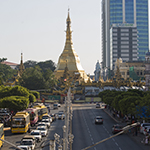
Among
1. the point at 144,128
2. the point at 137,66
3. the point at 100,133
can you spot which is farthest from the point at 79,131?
the point at 137,66

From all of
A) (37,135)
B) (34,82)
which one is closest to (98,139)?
(37,135)

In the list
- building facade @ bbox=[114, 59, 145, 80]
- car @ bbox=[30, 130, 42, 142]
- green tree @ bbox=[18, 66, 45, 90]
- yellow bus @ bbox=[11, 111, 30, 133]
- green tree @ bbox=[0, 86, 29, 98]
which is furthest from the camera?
building facade @ bbox=[114, 59, 145, 80]

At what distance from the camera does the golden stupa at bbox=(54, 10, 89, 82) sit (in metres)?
132

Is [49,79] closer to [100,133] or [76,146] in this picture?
[100,133]

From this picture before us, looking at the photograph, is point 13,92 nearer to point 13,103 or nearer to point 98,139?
point 13,103

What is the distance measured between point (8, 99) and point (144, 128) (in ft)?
75.6

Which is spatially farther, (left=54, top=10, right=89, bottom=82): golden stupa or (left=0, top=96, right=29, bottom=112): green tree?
(left=54, top=10, right=89, bottom=82): golden stupa

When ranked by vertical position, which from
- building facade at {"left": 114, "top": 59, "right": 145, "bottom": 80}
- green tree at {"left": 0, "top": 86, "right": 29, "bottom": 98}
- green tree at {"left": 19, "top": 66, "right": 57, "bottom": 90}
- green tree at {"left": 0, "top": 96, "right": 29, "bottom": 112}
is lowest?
Result: green tree at {"left": 0, "top": 96, "right": 29, "bottom": 112}

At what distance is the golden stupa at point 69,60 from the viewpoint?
131625 mm

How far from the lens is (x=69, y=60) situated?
443 ft

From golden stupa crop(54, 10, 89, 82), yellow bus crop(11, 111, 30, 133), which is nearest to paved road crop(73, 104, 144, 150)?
yellow bus crop(11, 111, 30, 133)

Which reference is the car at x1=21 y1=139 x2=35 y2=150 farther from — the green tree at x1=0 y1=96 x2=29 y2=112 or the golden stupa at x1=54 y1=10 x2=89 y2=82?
the golden stupa at x1=54 y1=10 x2=89 y2=82

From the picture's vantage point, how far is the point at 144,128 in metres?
46.3

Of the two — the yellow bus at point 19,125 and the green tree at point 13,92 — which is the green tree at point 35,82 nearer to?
the green tree at point 13,92
